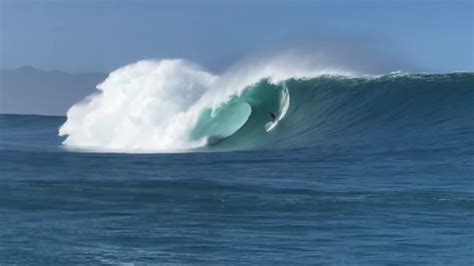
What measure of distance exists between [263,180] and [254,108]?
28.9 feet

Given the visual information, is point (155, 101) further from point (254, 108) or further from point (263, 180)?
point (263, 180)

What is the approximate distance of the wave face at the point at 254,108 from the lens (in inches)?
738

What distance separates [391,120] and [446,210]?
A: 9135 millimetres

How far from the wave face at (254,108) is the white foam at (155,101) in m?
0.03

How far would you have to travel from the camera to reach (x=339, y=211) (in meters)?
9.77

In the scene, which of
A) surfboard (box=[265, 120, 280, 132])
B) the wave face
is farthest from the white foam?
surfboard (box=[265, 120, 280, 132])

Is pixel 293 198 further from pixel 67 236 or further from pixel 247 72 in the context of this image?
pixel 247 72

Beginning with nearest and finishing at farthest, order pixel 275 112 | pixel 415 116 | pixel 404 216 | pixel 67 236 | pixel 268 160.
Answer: pixel 67 236
pixel 404 216
pixel 268 160
pixel 415 116
pixel 275 112

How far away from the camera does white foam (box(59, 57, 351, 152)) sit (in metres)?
20.8

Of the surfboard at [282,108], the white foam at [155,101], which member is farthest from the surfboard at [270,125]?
the white foam at [155,101]

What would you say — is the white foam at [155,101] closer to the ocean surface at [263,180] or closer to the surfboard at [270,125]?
the ocean surface at [263,180]

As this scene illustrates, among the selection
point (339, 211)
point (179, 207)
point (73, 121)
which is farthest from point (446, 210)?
point (73, 121)

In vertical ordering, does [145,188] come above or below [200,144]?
below

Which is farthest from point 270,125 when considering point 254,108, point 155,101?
point 155,101
